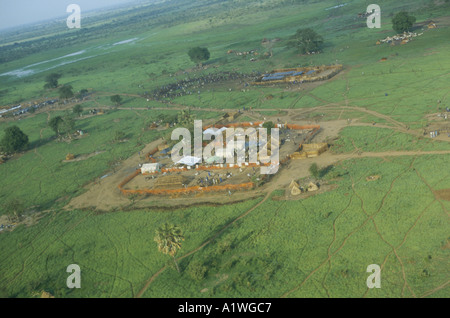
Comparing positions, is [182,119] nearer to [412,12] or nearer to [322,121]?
[322,121]

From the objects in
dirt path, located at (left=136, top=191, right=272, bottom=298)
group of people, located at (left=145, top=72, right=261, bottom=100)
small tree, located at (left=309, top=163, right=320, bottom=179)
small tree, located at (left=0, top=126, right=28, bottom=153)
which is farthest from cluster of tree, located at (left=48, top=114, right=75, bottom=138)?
small tree, located at (left=309, top=163, right=320, bottom=179)

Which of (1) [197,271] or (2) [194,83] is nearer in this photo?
(1) [197,271]

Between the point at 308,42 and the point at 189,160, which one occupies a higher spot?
the point at 308,42

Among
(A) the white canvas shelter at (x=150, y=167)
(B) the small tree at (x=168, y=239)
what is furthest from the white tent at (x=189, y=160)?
(B) the small tree at (x=168, y=239)

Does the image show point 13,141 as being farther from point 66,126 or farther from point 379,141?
point 379,141

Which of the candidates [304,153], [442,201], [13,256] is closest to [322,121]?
[304,153]

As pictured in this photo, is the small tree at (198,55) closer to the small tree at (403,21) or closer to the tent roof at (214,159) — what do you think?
the small tree at (403,21)

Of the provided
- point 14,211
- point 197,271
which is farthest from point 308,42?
point 197,271

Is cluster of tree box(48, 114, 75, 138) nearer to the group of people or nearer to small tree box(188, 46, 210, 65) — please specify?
the group of people

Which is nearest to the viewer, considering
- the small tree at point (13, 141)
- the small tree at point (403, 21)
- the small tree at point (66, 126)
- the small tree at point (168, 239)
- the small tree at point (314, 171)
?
the small tree at point (168, 239)
